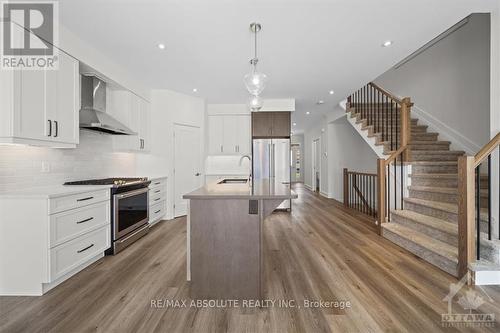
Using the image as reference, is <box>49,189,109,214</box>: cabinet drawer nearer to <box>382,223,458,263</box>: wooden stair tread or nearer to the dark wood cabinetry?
the dark wood cabinetry

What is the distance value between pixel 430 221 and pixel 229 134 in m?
4.31

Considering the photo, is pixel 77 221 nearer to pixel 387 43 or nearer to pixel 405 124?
pixel 387 43

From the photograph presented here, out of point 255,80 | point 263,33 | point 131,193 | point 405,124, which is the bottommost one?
point 131,193

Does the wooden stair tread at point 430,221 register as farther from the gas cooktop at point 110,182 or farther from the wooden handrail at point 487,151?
the gas cooktop at point 110,182

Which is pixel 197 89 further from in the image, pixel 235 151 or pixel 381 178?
pixel 381 178

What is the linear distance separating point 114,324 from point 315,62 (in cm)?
393

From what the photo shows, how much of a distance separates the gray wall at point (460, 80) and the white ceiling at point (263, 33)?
68.0 inches

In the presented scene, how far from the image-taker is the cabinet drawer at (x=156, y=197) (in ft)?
13.3

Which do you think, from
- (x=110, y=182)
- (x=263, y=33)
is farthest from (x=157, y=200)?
(x=263, y=33)

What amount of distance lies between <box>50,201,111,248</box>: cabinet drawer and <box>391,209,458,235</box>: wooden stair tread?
416cm

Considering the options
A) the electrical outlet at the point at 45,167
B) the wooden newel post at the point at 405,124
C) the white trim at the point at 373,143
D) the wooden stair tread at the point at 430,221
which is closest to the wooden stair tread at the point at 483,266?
the wooden stair tread at the point at 430,221

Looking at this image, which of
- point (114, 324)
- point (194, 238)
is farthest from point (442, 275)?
point (114, 324)

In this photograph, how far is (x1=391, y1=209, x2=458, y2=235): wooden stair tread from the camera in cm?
268

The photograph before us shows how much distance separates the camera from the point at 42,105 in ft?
7.38
